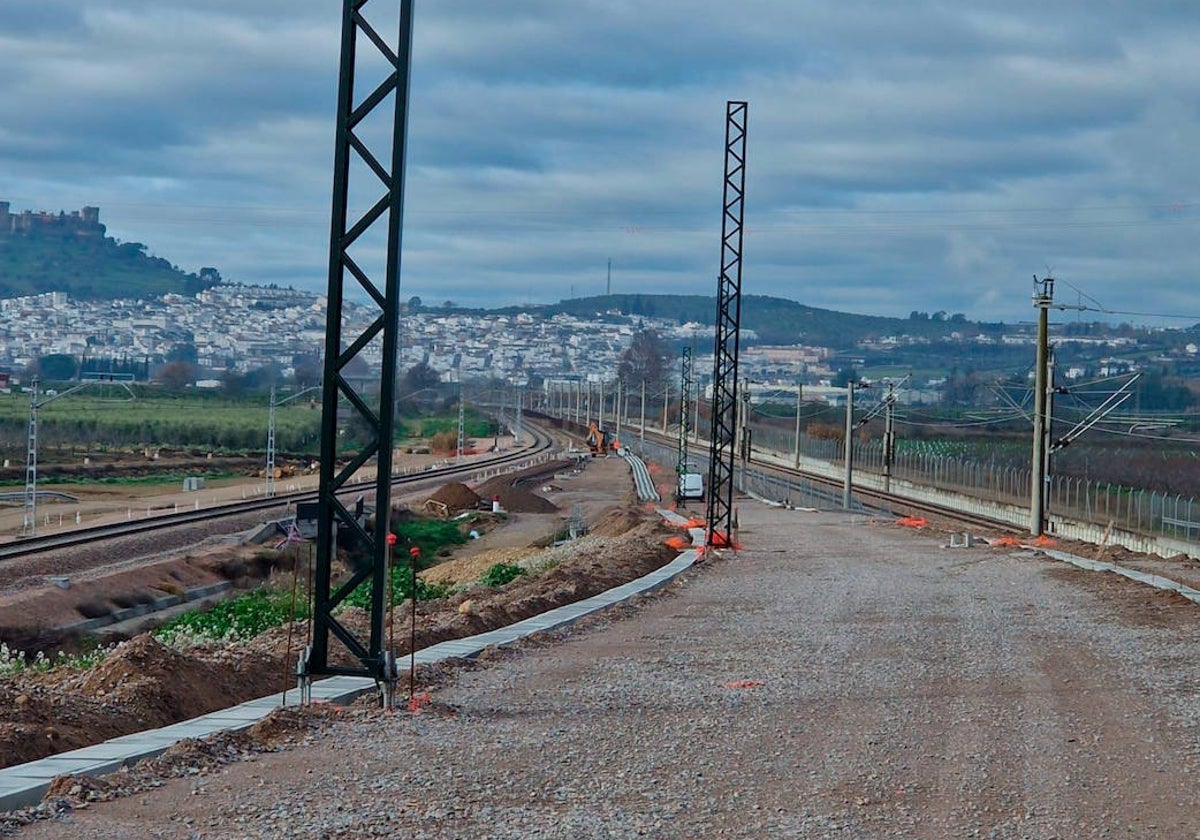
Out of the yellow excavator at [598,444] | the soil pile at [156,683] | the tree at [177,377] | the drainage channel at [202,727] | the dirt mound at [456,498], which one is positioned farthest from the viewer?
the tree at [177,377]

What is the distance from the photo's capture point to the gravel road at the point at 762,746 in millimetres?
8516

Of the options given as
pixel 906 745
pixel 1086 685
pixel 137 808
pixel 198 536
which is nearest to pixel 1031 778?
pixel 906 745

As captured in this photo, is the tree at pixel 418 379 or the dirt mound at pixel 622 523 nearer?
the dirt mound at pixel 622 523

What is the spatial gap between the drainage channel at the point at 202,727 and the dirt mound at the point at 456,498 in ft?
150

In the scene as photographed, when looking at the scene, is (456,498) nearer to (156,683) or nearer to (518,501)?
(518,501)

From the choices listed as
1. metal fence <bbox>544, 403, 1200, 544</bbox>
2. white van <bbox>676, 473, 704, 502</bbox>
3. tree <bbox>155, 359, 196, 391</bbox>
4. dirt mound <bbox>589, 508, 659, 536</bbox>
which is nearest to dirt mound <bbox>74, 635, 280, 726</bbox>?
dirt mound <bbox>589, 508, 659, 536</bbox>

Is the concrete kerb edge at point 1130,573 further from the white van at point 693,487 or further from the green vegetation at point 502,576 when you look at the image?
the white van at point 693,487

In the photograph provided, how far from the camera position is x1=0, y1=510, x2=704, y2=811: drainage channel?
29.0ft

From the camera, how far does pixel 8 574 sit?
4053 centimetres

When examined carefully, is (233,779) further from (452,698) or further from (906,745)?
(906,745)

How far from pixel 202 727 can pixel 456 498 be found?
55.3m

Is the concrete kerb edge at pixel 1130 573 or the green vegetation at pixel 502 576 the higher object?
the concrete kerb edge at pixel 1130 573

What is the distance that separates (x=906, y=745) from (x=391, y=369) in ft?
15.5

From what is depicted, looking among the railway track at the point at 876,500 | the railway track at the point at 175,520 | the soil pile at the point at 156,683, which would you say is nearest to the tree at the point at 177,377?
the railway track at the point at 876,500
